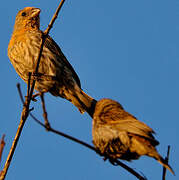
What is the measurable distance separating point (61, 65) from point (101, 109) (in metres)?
1.95

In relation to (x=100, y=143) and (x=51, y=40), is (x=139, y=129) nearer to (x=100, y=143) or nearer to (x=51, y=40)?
(x=100, y=143)

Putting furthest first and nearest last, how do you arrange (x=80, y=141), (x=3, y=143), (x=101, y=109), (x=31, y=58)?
1. (x=31, y=58)
2. (x=101, y=109)
3. (x=80, y=141)
4. (x=3, y=143)

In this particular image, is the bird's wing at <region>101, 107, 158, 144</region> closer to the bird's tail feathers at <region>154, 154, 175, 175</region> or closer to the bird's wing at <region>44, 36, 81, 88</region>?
the bird's tail feathers at <region>154, 154, 175, 175</region>

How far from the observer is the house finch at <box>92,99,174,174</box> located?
4625mm

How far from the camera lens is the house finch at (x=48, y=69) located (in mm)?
6887

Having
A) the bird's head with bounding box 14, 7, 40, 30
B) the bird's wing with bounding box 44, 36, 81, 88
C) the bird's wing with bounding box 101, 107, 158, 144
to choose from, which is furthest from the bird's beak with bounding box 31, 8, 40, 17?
the bird's wing with bounding box 101, 107, 158, 144

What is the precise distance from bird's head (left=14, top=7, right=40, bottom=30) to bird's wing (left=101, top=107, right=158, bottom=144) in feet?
11.4

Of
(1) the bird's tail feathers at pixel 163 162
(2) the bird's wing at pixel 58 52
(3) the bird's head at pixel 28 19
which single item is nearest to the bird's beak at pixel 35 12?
(3) the bird's head at pixel 28 19

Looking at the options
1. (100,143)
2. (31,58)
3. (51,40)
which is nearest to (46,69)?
(31,58)

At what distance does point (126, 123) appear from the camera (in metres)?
5.05

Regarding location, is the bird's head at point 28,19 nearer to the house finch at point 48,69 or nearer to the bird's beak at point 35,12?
the bird's beak at point 35,12

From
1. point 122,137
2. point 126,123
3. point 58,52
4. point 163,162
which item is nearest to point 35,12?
point 58,52

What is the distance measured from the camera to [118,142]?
15.9 ft

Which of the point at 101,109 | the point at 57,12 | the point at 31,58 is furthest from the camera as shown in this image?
the point at 31,58
